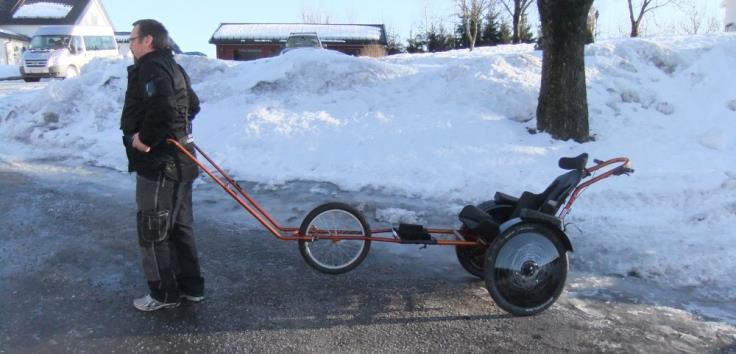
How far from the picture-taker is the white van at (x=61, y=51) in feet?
78.6

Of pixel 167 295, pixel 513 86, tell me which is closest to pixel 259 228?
pixel 167 295

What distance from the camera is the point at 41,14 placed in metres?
55.3

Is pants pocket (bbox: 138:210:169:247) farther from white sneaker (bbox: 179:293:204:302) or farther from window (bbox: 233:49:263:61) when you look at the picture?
window (bbox: 233:49:263:61)

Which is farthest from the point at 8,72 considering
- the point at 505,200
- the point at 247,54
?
the point at 505,200

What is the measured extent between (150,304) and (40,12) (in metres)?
59.8

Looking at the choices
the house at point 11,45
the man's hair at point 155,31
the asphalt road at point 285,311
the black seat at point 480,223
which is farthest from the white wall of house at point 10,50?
the black seat at point 480,223

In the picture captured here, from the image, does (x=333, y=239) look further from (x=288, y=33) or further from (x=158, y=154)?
(x=288, y=33)

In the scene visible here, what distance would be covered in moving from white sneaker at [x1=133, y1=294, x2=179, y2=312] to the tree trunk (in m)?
6.57

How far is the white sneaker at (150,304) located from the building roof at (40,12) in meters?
55.8

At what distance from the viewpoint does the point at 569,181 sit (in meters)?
4.75

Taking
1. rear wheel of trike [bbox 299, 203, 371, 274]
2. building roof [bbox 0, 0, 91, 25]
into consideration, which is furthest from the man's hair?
building roof [bbox 0, 0, 91, 25]

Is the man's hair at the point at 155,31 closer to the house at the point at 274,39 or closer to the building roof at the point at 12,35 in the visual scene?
the house at the point at 274,39

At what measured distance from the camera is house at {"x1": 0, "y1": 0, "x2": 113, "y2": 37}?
53.8 meters

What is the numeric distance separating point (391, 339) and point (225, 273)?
179 centimetres
